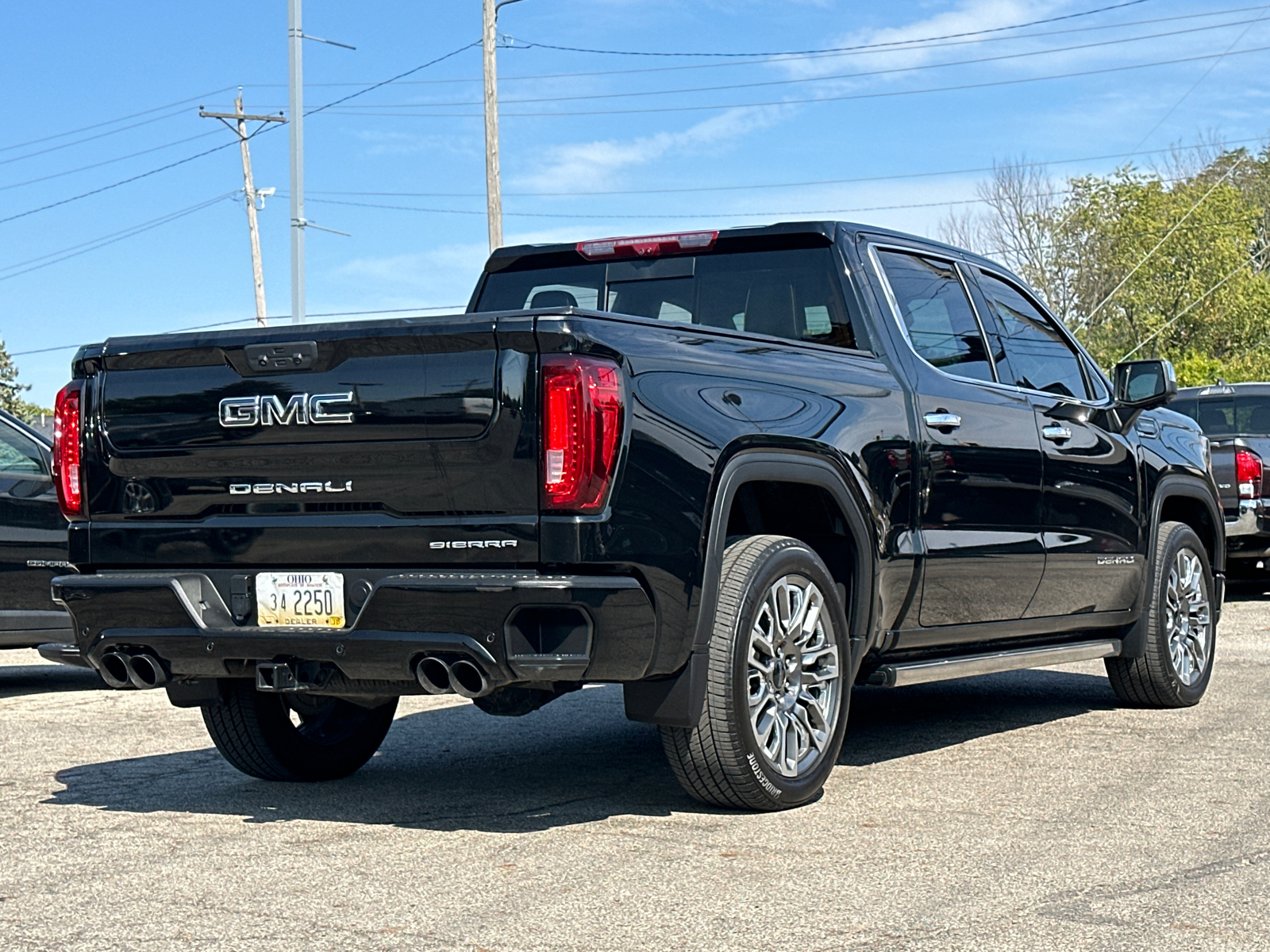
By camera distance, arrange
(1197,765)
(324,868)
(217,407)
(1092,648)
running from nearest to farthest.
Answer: (324,868), (217,407), (1197,765), (1092,648)

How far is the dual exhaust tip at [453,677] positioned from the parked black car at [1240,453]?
873 cm

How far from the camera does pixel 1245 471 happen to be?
13.5 metres

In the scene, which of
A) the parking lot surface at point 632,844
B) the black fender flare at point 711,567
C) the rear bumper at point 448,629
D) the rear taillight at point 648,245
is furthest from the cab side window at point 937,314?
the rear bumper at point 448,629

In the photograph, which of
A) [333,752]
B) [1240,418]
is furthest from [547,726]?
[1240,418]

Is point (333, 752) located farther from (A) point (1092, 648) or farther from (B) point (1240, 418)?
(B) point (1240, 418)

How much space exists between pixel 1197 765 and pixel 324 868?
3.46 m

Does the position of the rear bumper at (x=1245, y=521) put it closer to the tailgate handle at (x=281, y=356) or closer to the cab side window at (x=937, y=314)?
the cab side window at (x=937, y=314)

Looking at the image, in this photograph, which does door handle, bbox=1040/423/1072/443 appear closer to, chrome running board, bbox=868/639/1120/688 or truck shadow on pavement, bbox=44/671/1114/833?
chrome running board, bbox=868/639/1120/688

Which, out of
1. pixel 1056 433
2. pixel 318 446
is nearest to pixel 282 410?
pixel 318 446

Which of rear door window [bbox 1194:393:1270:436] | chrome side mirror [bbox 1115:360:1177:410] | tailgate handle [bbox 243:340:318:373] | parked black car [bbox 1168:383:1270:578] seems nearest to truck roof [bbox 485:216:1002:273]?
chrome side mirror [bbox 1115:360:1177:410]

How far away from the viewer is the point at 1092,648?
7477 millimetres

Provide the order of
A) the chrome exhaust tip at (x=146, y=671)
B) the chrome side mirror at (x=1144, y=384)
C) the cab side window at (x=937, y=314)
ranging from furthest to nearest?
1. the chrome side mirror at (x=1144, y=384)
2. the cab side window at (x=937, y=314)
3. the chrome exhaust tip at (x=146, y=671)

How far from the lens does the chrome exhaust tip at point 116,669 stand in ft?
18.0

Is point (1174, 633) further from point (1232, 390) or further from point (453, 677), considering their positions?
point (1232, 390)
